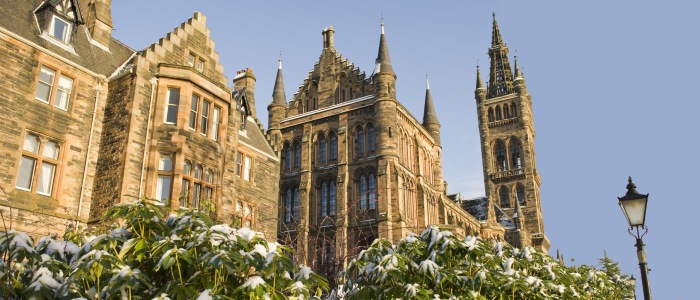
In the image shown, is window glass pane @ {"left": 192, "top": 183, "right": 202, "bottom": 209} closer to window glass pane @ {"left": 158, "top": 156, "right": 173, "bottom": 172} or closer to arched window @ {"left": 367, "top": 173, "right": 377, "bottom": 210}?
window glass pane @ {"left": 158, "top": 156, "right": 173, "bottom": 172}

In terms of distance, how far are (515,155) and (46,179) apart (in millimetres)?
77016

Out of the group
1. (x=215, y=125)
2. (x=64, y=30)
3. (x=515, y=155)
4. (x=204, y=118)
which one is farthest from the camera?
(x=515, y=155)

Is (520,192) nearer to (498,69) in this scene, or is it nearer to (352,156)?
(498,69)

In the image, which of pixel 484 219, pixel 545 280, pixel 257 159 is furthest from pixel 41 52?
pixel 484 219

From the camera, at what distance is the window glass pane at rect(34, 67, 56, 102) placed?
1670cm

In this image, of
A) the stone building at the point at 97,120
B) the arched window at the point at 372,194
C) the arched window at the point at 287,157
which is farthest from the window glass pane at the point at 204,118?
the arched window at the point at 287,157

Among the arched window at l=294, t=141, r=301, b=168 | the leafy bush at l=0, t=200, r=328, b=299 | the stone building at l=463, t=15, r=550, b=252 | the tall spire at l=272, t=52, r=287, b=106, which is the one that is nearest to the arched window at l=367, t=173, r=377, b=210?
the arched window at l=294, t=141, r=301, b=168

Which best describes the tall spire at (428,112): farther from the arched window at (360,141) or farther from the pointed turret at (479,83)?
the pointed turret at (479,83)

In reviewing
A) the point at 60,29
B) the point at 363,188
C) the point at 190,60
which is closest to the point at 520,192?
the point at 363,188

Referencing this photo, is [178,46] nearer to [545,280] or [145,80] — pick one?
[145,80]

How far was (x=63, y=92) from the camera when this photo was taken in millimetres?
17453

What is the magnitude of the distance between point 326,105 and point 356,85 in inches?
137

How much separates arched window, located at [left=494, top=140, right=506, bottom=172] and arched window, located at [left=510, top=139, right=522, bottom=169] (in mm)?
1234

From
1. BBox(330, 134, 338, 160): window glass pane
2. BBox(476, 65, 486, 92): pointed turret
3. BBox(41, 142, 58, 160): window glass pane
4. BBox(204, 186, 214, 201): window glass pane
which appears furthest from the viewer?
BBox(476, 65, 486, 92): pointed turret
